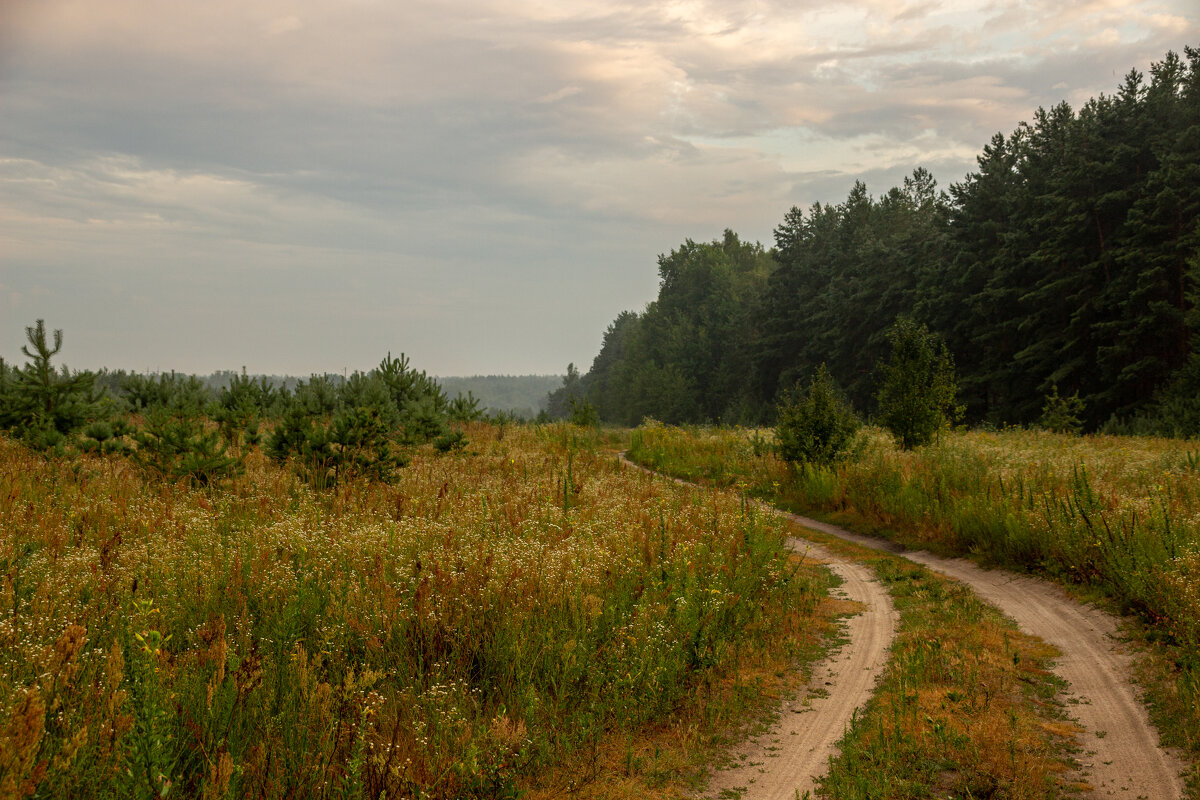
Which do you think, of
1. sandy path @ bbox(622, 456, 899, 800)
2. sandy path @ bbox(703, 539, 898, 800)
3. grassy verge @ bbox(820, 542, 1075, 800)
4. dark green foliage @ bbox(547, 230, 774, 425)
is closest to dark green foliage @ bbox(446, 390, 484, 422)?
sandy path @ bbox(622, 456, 899, 800)

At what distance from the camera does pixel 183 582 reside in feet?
19.9

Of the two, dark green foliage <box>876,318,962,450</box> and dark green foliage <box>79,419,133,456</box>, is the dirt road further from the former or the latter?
dark green foliage <box>79,419,133,456</box>

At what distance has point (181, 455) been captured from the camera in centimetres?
1159

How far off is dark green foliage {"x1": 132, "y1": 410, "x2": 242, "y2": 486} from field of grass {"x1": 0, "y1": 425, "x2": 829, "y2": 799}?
78 centimetres

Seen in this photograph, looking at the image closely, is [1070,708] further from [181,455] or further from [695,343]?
[695,343]

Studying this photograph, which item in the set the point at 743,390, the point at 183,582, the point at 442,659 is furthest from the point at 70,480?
the point at 743,390

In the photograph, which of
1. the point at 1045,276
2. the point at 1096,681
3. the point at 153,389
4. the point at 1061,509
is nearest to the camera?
the point at 1096,681

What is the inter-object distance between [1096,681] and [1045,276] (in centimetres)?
3882

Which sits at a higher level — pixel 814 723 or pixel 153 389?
pixel 153 389

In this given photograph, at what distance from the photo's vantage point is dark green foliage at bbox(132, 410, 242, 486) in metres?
10.8

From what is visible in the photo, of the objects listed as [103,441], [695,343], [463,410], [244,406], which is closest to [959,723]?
[103,441]

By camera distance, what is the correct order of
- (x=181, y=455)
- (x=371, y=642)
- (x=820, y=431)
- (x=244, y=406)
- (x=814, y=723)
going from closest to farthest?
(x=371, y=642) → (x=814, y=723) → (x=181, y=455) → (x=820, y=431) → (x=244, y=406)

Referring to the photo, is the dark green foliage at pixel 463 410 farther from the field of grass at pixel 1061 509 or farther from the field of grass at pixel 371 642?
the field of grass at pixel 371 642

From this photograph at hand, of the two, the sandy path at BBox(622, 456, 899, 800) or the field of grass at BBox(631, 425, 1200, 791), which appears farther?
the field of grass at BBox(631, 425, 1200, 791)
